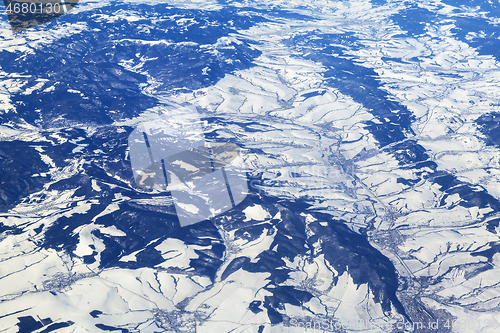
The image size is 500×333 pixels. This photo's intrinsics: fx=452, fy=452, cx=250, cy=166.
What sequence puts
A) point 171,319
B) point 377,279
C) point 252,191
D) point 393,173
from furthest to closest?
1. point 393,173
2. point 252,191
3. point 377,279
4. point 171,319

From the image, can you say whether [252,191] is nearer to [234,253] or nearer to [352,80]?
[234,253]

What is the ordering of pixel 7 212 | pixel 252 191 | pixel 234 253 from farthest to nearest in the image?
1. pixel 252 191
2. pixel 7 212
3. pixel 234 253

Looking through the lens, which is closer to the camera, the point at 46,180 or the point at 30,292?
the point at 30,292

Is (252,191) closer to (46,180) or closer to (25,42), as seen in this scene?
(46,180)

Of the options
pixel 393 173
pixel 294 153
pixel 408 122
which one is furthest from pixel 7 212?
pixel 408 122

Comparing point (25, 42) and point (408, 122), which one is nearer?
point (408, 122)

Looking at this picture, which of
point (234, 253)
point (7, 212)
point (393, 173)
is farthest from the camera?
point (393, 173)

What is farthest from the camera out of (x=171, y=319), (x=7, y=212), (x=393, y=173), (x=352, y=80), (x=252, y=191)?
(x=352, y=80)

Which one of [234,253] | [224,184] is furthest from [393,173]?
[234,253]
